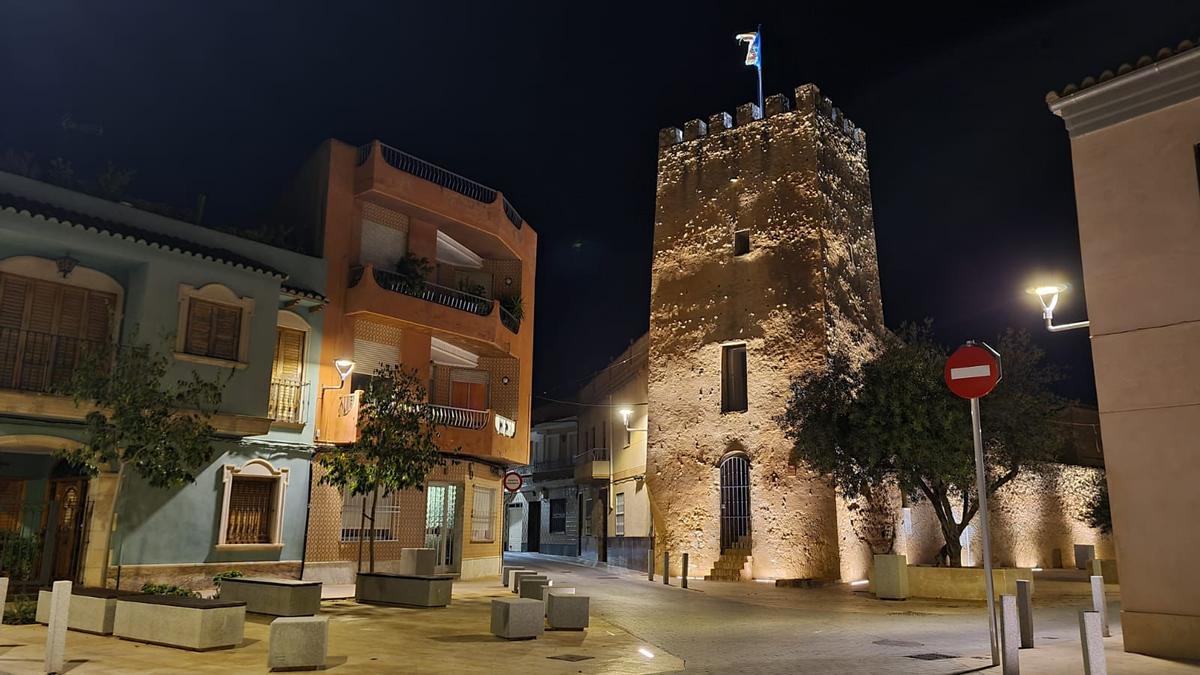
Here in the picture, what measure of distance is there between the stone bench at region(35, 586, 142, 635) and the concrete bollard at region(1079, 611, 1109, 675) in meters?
11.1

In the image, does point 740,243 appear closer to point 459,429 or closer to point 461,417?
point 461,417

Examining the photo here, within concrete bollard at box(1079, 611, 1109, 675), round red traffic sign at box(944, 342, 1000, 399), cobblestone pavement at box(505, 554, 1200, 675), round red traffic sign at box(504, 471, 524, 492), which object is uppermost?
round red traffic sign at box(944, 342, 1000, 399)

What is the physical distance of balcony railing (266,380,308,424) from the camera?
65.9ft

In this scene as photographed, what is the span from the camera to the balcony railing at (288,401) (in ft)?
65.9

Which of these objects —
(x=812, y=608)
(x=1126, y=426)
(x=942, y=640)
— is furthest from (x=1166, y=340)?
(x=812, y=608)

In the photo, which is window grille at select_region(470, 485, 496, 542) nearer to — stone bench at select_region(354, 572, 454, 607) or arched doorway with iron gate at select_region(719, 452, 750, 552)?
arched doorway with iron gate at select_region(719, 452, 750, 552)

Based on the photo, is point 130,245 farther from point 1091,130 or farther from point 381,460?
point 1091,130

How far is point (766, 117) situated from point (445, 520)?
16.0 meters

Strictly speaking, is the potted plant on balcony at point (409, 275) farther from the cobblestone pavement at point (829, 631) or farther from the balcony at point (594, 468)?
the balcony at point (594, 468)

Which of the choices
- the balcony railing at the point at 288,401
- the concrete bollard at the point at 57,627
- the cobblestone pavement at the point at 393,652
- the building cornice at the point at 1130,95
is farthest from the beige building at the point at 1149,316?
the balcony railing at the point at 288,401

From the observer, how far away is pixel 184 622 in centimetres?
1002

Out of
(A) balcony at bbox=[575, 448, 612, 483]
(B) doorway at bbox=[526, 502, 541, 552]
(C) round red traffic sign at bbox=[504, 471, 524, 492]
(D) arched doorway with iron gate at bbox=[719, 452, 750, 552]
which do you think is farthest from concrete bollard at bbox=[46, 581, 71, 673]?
(B) doorway at bbox=[526, 502, 541, 552]

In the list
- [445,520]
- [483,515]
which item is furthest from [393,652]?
[483,515]

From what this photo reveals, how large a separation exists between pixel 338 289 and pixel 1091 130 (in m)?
17.2
